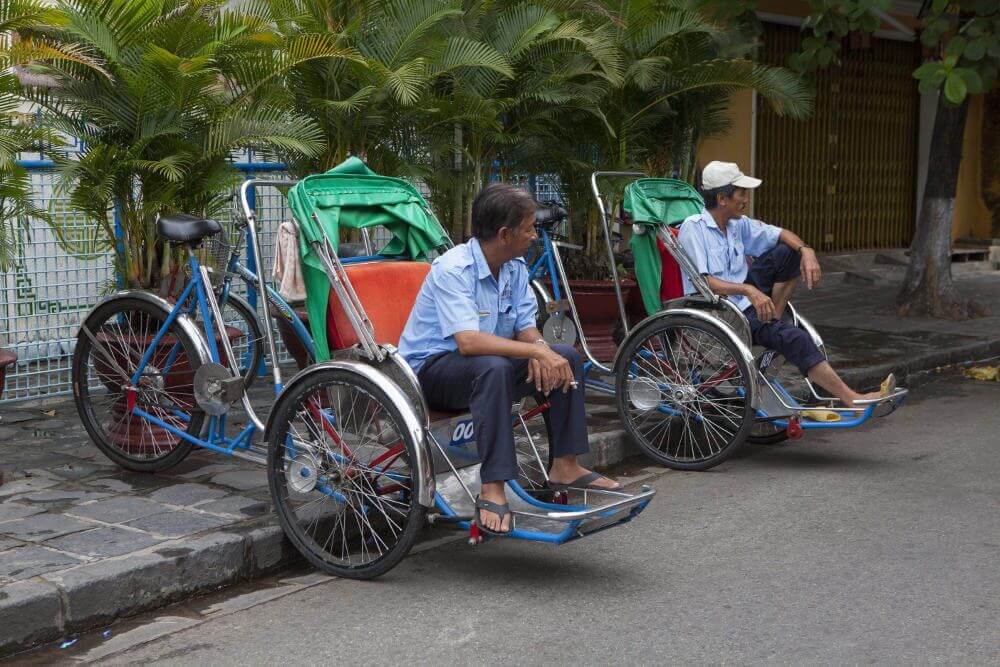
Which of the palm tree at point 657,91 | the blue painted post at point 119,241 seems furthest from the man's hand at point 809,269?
the blue painted post at point 119,241

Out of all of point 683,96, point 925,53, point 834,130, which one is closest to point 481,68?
point 683,96

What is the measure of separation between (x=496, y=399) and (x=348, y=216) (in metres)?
1.17

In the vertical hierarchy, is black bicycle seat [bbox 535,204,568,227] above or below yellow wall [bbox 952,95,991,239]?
below

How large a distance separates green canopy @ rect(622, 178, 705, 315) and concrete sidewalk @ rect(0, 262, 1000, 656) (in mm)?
781

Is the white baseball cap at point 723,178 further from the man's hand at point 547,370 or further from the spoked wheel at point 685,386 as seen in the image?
the man's hand at point 547,370

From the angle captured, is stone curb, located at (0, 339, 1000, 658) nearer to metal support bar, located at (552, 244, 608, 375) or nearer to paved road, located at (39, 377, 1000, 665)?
paved road, located at (39, 377, 1000, 665)

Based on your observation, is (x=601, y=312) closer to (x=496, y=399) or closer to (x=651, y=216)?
(x=651, y=216)

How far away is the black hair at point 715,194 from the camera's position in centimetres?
640

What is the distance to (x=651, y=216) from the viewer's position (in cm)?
636

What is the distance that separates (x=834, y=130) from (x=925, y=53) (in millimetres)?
1749

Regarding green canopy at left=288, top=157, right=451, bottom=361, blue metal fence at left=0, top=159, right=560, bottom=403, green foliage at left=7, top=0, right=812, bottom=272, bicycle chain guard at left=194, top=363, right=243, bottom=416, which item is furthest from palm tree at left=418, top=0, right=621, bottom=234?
bicycle chain guard at left=194, top=363, right=243, bottom=416

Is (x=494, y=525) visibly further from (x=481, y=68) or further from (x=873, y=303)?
(x=873, y=303)

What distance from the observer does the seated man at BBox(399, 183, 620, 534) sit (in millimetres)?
4188

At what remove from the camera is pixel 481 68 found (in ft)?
25.5
